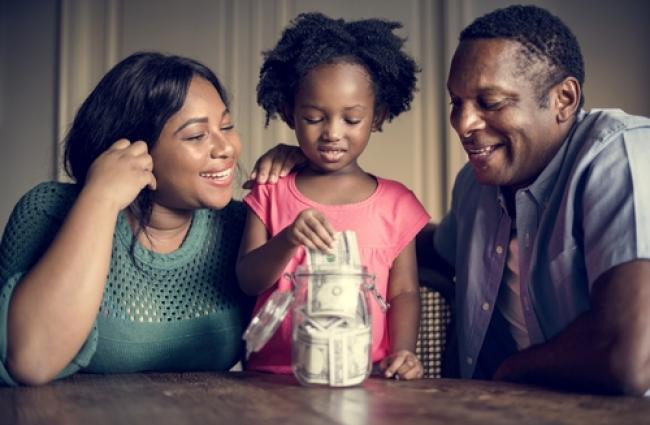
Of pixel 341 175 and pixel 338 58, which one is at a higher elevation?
pixel 338 58

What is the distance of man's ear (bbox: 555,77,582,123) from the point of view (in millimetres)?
1632

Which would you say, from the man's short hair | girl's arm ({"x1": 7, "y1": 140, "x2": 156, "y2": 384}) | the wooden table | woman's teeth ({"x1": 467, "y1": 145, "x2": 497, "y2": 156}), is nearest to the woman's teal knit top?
girl's arm ({"x1": 7, "y1": 140, "x2": 156, "y2": 384})

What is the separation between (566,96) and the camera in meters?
1.63

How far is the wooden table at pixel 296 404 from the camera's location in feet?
3.26

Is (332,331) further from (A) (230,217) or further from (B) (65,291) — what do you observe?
(A) (230,217)

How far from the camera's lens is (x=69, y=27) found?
2801 mm

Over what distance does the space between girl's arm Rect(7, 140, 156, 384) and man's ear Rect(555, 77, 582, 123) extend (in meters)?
0.84

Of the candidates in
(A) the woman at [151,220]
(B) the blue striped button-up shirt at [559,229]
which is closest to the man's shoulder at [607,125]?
(B) the blue striped button-up shirt at [559,229]

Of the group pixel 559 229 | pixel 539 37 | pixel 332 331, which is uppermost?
pixel 539 37

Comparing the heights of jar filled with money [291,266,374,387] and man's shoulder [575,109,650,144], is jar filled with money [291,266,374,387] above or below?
below

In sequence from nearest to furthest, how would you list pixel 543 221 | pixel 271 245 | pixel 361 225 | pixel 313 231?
pixel 313 231
pixel 271 245
pixel 543 221
pixel 361 225

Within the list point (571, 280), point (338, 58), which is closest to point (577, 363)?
point (571, 280)

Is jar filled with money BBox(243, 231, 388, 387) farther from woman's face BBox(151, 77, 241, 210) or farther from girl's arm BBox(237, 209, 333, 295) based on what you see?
woman's face BBox(151, 77, 241, 210)

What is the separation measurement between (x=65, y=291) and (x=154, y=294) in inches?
10.9
